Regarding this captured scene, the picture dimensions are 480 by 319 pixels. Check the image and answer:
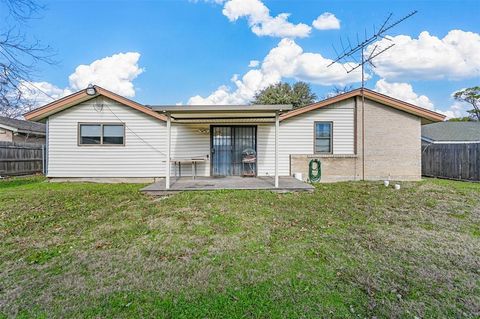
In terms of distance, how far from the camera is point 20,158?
13.4 m

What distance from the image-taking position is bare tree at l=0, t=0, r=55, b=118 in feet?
21.1

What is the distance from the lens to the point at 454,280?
9.43 feet

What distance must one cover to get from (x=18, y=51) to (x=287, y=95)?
2161 centimetres

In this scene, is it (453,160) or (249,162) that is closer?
(249,162)

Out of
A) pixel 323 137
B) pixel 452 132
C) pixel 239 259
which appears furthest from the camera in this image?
pixel 452 132

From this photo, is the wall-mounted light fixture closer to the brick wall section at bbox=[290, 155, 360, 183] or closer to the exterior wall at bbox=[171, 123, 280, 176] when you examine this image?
the exterior wall at bbox=[171, 123, 280, 176]

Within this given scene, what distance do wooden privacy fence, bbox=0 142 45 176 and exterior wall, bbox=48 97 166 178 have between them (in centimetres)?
471

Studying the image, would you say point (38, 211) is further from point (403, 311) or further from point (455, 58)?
point (455, 58)

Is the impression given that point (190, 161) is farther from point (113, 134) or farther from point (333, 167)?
point (333, 167)

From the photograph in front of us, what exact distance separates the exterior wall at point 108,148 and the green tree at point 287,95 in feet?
55.2

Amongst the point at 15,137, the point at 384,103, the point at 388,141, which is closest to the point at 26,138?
the point at 15,137

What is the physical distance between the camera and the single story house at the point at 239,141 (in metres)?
9.89

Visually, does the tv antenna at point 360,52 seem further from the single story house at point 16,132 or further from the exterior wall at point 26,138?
the exterior wall at point 26,138

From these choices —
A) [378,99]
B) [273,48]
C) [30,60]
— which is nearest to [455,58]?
[273,48]
